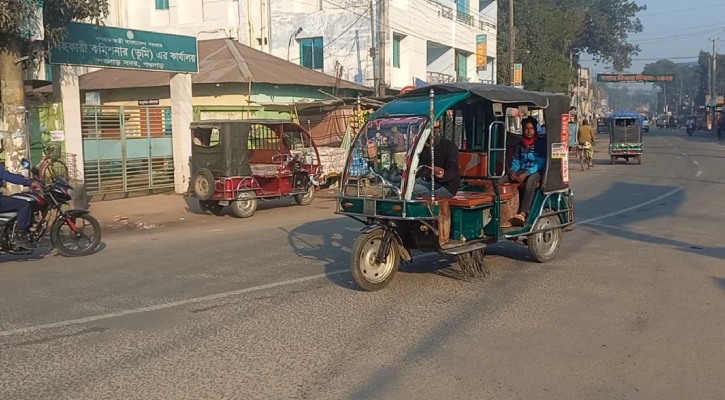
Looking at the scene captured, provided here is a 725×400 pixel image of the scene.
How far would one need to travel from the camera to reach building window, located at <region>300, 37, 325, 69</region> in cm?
3039

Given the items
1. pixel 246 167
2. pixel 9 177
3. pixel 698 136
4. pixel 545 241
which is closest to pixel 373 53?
pixel 246 167

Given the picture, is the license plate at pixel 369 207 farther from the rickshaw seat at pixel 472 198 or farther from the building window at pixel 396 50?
the building window at pixel 396 50

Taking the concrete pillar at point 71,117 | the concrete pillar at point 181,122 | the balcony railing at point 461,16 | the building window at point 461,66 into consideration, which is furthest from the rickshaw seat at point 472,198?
the building window at point 461,66

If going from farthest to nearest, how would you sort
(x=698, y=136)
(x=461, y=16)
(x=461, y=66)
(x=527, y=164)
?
1. (x=698, y=136)
2. (x=461, y=66)
3. (x=461, y=16)
4. (x=527, y=164)

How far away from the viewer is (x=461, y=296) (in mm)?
7328

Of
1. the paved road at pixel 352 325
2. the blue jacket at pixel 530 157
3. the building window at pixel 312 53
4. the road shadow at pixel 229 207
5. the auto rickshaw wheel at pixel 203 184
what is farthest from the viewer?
the building window at pixel 312 53

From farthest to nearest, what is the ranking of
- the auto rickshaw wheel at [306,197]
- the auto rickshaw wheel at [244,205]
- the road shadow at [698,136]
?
the road shadow at [698,136], the auto rickshaw wheel at [306,197], the auto rickshaw wheel at [244,205]

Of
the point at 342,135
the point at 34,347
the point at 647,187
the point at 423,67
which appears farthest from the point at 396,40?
the point at 34,347

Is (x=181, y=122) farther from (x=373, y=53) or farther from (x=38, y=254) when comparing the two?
(x=373, y=53)

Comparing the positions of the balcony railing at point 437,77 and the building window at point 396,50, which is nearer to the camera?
the building window at point 396,50

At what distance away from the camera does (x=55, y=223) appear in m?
9.69

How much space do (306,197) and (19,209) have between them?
8.04 m

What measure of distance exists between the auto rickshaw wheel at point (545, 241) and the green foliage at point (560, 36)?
33310 mm

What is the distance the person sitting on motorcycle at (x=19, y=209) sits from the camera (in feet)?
29.6
